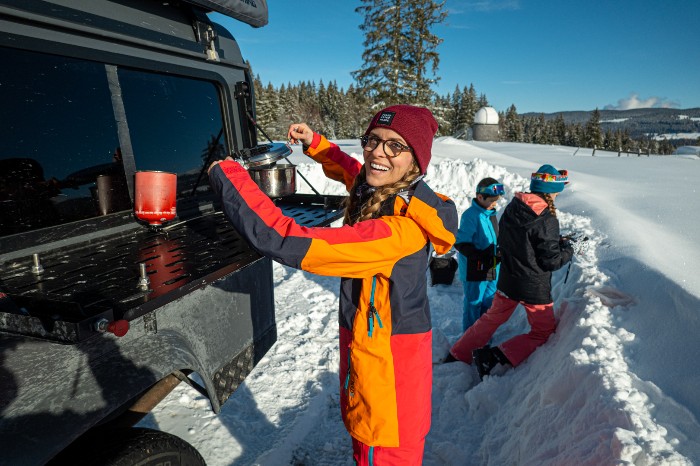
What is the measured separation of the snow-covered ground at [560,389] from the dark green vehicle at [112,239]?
1022 millimetres

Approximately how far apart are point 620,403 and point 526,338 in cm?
135

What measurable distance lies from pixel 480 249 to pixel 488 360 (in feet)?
3.75

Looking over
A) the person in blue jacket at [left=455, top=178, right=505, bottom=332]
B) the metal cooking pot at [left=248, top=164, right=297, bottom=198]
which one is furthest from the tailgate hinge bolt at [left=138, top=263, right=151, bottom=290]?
the person in blue jacket at [left=455, top=178, right=505, bottom=332]

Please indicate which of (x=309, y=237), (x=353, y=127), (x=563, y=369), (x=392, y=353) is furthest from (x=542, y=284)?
(x=353, y=127)

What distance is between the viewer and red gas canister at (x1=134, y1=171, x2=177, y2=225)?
76.9 inches

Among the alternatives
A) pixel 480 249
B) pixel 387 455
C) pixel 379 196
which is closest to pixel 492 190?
pixel 480 249

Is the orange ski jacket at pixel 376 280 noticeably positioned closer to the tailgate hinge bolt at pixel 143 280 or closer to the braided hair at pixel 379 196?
the braided hair at pixel 379 196

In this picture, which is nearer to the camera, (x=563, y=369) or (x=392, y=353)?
(x=392, y=353)

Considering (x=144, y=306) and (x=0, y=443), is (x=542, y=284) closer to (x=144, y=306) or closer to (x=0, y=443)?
(x=144, y=306)

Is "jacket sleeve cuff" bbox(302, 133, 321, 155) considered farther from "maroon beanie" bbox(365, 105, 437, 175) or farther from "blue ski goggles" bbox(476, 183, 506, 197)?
"blue ski goggles" bbox(476, 183, 506, 197)

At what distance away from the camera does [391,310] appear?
1.74 meters

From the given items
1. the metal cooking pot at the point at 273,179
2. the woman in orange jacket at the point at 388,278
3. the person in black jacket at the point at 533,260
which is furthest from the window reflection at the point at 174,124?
the person in black jacket at the point at 533,260

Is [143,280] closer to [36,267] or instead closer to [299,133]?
[36,267]

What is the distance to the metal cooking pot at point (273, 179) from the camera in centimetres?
210
